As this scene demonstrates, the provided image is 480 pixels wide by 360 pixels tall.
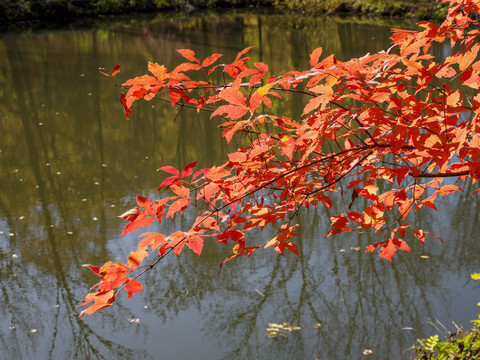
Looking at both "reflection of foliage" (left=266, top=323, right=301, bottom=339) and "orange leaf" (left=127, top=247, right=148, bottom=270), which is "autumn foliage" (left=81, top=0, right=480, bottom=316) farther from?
"reflection of foliage" (left=266, top=323, right=301, bottom=339)

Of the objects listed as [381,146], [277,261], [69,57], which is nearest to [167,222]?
[277,261]

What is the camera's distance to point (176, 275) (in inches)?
150

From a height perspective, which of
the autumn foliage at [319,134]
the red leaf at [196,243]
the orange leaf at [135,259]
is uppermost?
the autumn foliage at [319,134]

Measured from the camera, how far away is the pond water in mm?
3102

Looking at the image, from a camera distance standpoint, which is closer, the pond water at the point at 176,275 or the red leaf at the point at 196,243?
the red leaf at the point at 196,243

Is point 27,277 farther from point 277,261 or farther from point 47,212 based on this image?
point 277,261

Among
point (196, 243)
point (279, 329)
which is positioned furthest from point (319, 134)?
point (279, 329)

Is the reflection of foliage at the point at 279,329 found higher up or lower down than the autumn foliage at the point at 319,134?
lower down

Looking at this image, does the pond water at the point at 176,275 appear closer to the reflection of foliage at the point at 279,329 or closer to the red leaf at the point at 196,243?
the reflection of foliage at the point at 279,329

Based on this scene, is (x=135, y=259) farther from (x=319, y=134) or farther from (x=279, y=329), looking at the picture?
(x=279, y=329)

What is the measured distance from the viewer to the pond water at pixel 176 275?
10.2ft

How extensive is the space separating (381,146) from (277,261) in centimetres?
235

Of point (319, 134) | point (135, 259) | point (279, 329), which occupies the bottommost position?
point (279, 329)

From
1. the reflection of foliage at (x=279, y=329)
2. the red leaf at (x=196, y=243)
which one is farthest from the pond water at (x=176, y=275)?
the red leaf at (x=196, y=243)
